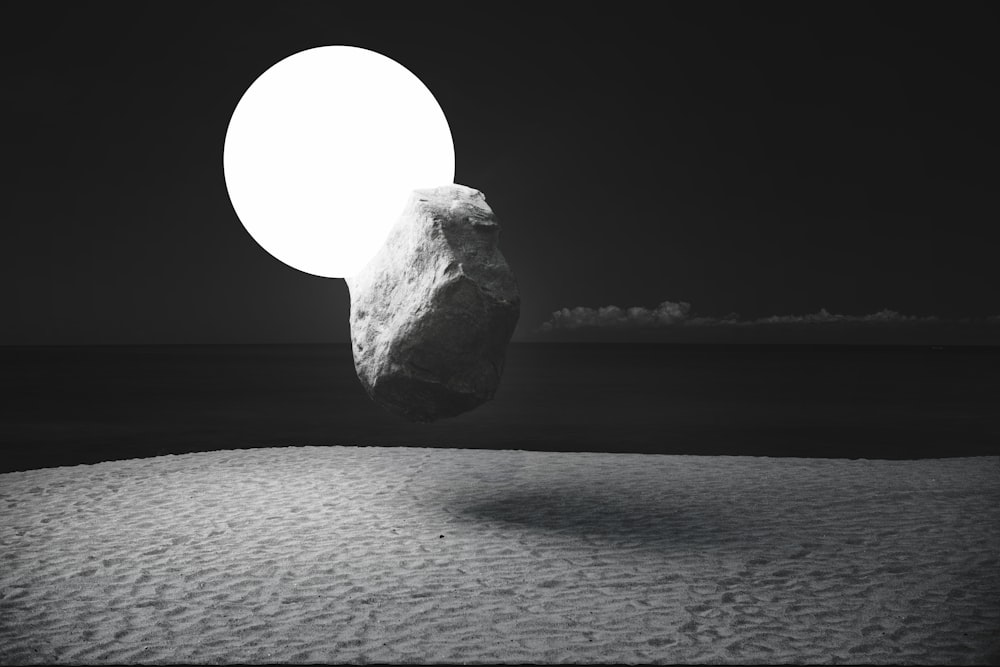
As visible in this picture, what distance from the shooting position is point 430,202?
7.75m

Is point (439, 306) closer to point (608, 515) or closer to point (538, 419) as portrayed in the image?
point (608, 515)

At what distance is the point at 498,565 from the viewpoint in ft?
23.6

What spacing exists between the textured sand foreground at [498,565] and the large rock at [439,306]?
1.38 m

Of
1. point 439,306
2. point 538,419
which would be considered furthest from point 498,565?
point 538,419

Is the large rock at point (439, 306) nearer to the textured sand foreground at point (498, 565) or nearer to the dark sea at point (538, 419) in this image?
the textured sand foreground at point (498, 565)

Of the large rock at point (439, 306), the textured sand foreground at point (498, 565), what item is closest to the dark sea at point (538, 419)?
the textured sand foreground at point (498, 565)

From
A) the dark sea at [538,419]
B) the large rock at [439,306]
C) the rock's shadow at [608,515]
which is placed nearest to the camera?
the large rock at [439,306]

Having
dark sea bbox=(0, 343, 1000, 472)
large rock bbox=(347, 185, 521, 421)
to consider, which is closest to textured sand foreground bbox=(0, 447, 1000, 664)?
large rock bbox=(347, 185, 521, 421)

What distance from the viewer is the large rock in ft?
25.3

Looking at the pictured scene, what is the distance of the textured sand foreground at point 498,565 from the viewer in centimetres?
549

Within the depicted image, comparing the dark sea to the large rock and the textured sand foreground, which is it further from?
the large rock

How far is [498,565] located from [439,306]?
7.22ft

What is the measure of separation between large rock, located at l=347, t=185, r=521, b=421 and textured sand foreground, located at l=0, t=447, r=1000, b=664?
1.38 metres

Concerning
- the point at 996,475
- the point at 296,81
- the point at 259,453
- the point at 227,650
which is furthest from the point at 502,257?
the point at 996,475
